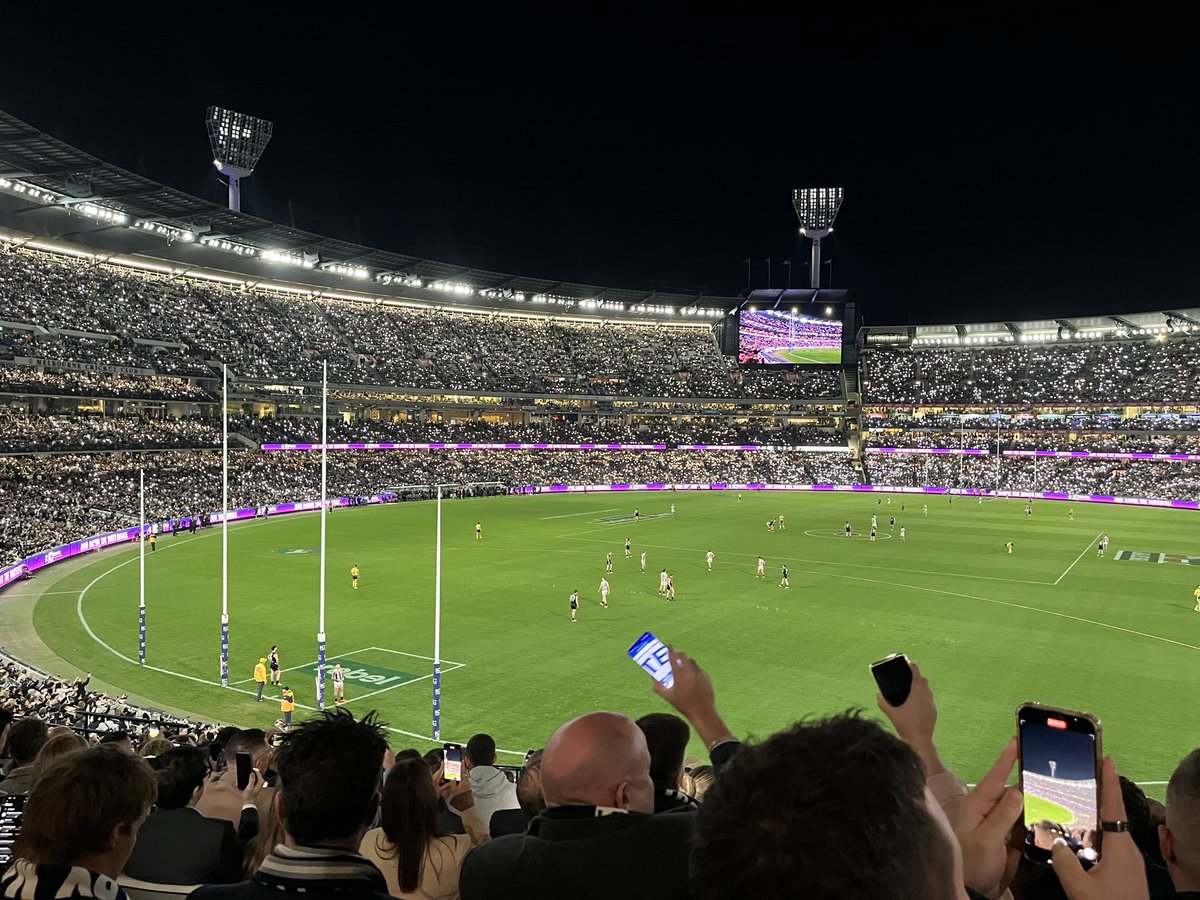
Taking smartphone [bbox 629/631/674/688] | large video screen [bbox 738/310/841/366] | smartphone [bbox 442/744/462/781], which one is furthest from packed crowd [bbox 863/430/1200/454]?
smartphone [bbox 629/631/674/688]

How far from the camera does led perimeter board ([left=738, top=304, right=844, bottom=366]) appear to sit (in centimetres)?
11806

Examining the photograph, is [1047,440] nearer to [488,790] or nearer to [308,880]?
[488,790]

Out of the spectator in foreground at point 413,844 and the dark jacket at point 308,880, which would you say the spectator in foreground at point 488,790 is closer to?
the spectator in foreground at point 413,844

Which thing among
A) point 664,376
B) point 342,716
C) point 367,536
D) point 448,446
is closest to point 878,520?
point 367,536

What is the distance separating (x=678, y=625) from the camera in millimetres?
35375

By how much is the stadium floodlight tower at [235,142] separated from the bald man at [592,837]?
104 metres

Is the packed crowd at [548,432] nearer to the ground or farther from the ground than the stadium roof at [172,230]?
nearer to the ground

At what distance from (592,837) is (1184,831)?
2290mm

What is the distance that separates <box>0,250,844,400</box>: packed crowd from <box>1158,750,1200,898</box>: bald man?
79937 mm

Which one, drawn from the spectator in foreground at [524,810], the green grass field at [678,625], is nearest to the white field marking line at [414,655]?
the green grass field at [678,625]

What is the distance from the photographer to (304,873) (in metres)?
3.31

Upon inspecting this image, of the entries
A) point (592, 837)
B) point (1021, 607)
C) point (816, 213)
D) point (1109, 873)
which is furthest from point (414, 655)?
point (816, 213)

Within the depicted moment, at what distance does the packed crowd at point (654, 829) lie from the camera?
184 centimetres

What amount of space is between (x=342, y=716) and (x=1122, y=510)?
97.1 m
